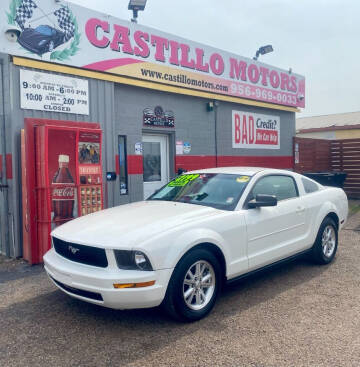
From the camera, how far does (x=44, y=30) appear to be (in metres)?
6.73

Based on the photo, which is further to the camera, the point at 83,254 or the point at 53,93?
the point at 53,93

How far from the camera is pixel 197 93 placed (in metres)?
9.71

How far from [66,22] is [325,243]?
5.69 meters

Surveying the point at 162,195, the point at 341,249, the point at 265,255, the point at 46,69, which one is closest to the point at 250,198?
the point at 265,255

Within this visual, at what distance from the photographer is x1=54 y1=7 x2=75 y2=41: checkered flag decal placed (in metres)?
6.94

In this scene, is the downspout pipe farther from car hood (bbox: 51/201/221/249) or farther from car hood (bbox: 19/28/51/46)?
car hood (bbox: 51/201/221/249)

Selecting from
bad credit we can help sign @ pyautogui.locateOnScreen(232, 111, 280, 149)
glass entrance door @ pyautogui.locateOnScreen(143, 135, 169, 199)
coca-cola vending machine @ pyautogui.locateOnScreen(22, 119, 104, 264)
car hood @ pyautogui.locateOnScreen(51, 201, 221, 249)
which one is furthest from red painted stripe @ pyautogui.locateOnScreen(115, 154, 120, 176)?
bad credit we can help sign @ pyautogui.locateOnScreen(232, 111, 280, 149)

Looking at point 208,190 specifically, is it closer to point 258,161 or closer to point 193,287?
point 193,287

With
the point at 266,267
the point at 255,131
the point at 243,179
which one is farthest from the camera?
the point at 255,131

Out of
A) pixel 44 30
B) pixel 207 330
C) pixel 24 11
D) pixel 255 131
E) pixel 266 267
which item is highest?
pixel 24 11

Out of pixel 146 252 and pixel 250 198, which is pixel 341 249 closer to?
pixel 250 198

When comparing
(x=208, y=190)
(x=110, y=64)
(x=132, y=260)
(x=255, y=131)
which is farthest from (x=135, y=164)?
(x=132, y=260)

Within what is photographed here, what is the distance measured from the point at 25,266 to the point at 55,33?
394 centimetres

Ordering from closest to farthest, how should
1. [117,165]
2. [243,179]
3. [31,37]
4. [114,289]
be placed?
[114,289] → [243,179] → [31,37] → [117,165]
